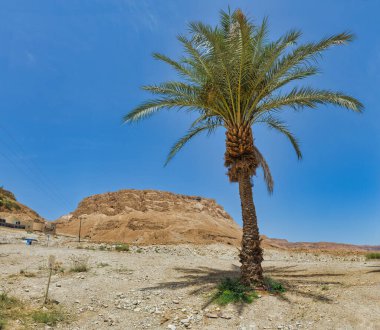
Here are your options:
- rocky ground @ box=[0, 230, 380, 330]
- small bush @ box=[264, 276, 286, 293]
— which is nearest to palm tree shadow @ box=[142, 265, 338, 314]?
rocky ground @ box=[0, 230, 380, 330]

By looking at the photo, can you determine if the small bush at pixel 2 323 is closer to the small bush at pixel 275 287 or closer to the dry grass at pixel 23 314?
A: the dry grass at pixel 23 314

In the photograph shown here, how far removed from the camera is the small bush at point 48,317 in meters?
8.90

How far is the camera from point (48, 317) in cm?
897

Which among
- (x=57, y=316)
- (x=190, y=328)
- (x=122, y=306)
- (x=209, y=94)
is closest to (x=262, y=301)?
(x=190, y=328)

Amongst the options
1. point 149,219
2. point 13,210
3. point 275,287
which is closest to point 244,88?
point 275,287

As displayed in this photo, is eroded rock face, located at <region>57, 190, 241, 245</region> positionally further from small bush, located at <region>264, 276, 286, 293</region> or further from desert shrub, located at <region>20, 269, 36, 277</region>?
small bush, located at <region>264, 276, 286, 293</region>

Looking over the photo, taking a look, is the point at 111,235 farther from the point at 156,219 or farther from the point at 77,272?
the point at 77,272

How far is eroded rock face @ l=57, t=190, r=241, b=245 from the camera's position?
48781 mm

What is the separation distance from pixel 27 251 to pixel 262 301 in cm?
1498

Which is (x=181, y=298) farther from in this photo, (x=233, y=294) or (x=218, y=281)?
(x=218, y=281)

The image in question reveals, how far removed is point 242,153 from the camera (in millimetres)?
11609

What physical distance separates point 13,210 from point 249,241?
220ft

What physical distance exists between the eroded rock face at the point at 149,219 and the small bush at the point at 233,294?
35.0 meters

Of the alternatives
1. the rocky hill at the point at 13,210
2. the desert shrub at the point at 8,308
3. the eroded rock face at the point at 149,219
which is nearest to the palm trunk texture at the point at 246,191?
the desert shrub at the point at 8,308
